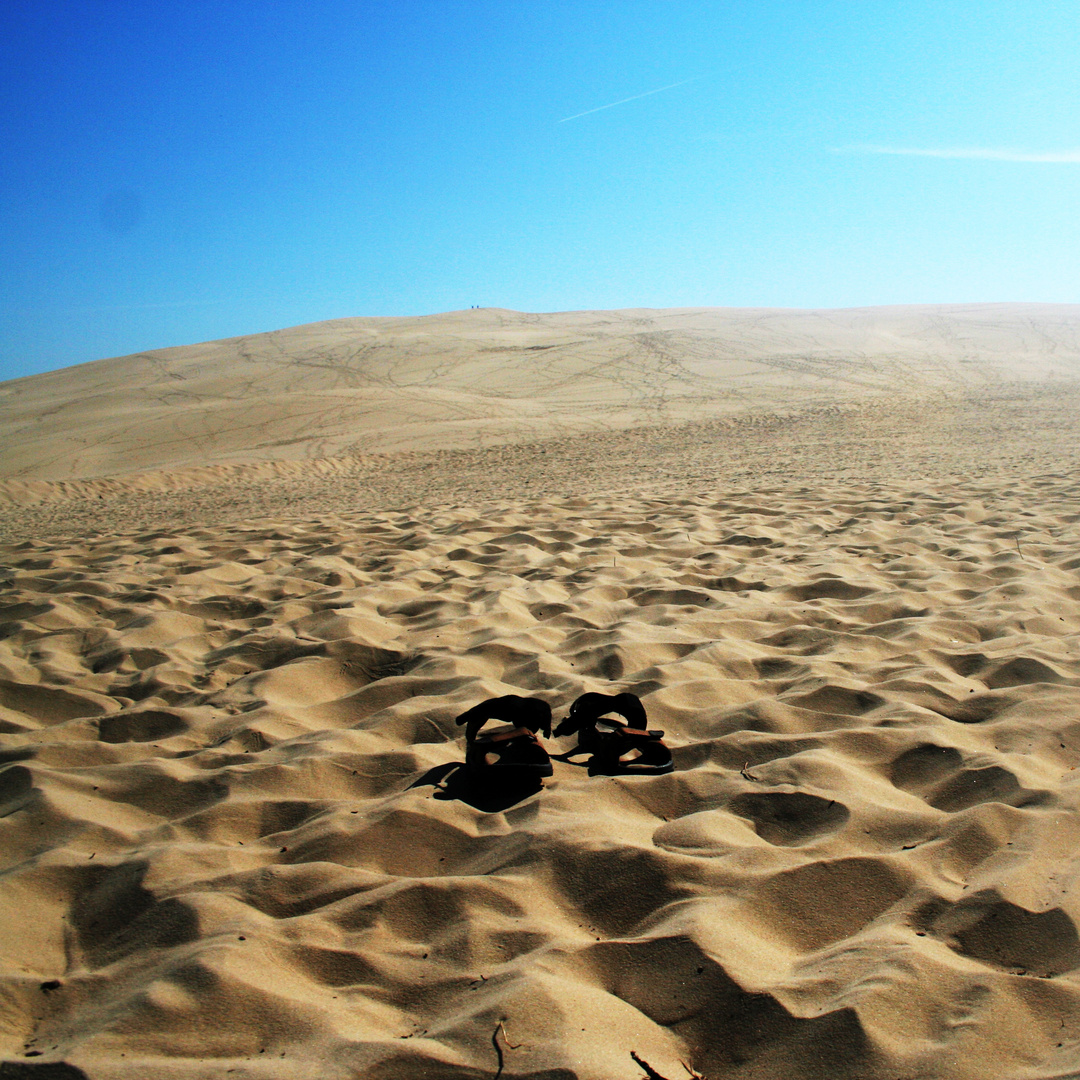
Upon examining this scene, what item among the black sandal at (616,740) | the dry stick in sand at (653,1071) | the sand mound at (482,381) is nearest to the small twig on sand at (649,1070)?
the dry stick in sand at (653,1071)

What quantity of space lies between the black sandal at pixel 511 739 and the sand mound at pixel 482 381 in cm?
1156

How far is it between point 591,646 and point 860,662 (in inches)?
42.8

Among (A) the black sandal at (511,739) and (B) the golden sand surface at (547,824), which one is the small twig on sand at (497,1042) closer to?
(B) the golden sand surface at (547,824)

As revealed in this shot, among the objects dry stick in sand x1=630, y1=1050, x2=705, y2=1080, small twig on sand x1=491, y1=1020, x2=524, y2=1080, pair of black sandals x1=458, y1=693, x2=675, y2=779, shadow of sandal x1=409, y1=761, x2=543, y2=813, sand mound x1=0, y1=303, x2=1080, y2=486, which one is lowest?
dry stick in sand x1=630, y1=1050, x2=705, y2=1080

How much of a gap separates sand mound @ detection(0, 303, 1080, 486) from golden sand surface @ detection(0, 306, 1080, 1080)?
33.4ft

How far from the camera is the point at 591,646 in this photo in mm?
3529

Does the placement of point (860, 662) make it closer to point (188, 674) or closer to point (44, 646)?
point (188, 674)

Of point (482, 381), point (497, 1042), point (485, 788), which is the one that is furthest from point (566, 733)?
point (482, 381)

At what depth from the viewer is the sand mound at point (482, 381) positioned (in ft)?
56.3

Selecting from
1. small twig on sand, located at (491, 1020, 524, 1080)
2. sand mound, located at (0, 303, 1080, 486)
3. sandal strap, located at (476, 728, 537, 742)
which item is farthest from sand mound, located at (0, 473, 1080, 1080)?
sand mound, located at (0, 303, 1080, 486)

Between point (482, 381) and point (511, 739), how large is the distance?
75.3 ft

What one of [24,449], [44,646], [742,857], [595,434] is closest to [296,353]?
[24,449]

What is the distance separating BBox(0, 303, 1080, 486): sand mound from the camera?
17.2 meters

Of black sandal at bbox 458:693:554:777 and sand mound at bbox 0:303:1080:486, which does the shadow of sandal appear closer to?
black sandal at bbox 458:693:554:777
